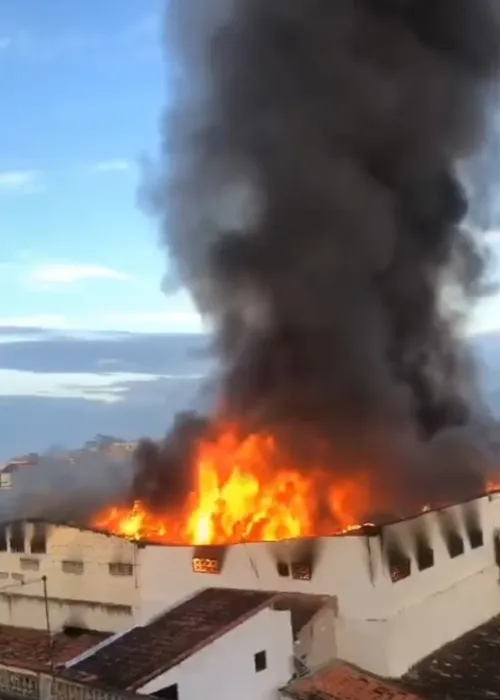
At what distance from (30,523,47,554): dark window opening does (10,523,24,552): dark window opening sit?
44cm

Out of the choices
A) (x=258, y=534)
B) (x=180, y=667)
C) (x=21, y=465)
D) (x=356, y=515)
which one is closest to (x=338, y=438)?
(x=356, y=515)

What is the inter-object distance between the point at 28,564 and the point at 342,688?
34.2 feet

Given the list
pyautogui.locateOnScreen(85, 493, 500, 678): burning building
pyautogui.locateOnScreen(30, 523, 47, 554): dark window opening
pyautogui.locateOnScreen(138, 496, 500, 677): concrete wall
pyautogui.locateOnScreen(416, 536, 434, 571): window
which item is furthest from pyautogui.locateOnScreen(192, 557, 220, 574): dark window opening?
pyautogui.locateOnScreen(30, 523, 47, 554): dark window opening

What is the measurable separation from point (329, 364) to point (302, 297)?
2446 millimetres

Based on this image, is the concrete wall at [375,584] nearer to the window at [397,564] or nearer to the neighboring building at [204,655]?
Answer: the window at [397,564]

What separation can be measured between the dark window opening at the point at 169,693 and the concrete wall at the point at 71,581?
6.55 meters

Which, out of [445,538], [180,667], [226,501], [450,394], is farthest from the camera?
[450,394]

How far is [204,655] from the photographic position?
16.8 meters

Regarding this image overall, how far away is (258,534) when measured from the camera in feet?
81.0

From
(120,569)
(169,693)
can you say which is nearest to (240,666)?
(169,693)

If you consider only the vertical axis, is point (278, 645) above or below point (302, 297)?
below

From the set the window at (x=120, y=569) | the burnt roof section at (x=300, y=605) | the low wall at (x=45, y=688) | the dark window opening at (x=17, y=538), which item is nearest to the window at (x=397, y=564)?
the burnt roof section at (x=300, y=605)

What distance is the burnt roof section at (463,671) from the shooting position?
63.5 ft

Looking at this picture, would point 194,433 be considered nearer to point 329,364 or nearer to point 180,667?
point 329,364
